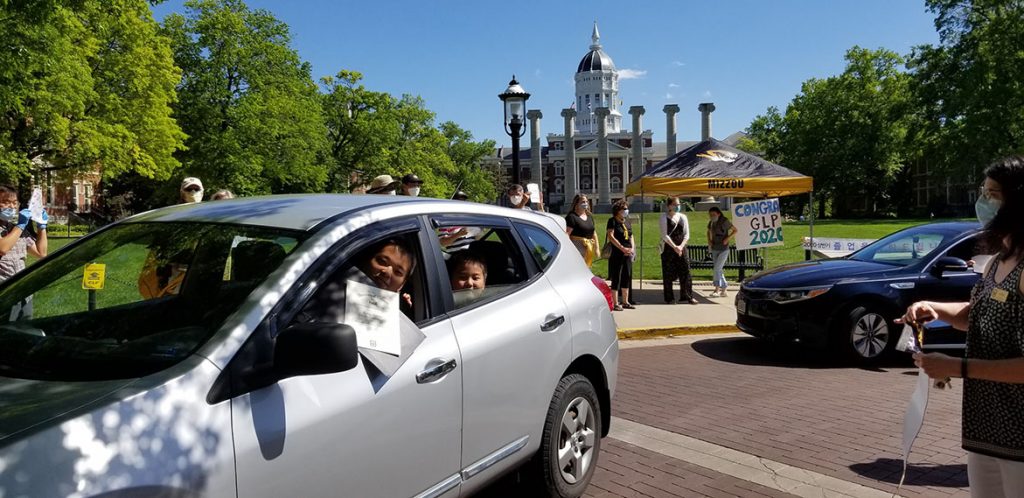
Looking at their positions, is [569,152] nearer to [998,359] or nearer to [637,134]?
[637,134]

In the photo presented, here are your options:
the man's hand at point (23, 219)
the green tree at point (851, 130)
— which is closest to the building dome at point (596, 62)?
the green tree at point (851, 130)

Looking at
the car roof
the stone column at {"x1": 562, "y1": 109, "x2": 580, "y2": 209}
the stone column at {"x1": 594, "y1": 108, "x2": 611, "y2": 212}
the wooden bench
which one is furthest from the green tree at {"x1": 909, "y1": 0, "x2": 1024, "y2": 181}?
the stone column at {"x1": 562, "y1": 109, "x2": 580, "y2": 209}

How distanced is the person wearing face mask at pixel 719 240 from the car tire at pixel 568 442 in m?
9.69

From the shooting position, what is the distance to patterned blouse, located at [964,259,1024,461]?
2.40 m

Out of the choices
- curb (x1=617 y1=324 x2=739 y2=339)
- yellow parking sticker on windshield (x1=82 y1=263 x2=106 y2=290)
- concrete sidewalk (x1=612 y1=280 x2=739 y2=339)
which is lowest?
curb (x1=617 y1=324 x2=739 y2=339)

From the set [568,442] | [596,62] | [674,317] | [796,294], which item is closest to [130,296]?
[568,442]

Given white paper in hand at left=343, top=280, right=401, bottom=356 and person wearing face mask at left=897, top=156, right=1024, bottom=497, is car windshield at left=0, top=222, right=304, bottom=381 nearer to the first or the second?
white paper in hand at left=343, top=280, right=401, bottom=356

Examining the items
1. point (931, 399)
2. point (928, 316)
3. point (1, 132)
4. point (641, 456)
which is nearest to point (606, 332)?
point (641, 456)

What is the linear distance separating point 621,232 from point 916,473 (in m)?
7.18

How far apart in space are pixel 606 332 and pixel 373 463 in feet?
7.08

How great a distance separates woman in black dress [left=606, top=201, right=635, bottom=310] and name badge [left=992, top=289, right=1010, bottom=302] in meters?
8.94

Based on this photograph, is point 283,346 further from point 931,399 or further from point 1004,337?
point 931,399

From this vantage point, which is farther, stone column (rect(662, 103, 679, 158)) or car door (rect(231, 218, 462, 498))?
stone column (rect(662, 103, 679, 158))

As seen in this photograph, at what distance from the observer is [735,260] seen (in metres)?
16.1
